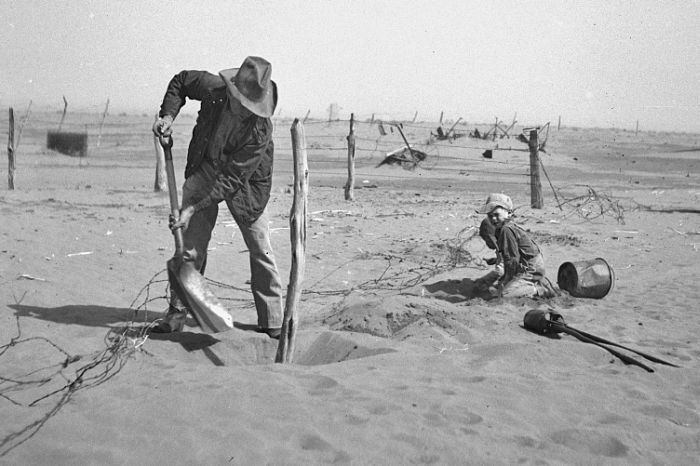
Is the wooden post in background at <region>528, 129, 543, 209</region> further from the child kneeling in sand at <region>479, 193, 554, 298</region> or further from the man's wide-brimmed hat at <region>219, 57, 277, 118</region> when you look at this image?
the man's wide-brimmed hat at <region>219, 57, 277, 118</region>

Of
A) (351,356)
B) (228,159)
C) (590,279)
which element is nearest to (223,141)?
(228,159)

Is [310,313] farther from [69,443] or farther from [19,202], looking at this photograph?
[19,202]

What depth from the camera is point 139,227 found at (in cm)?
896

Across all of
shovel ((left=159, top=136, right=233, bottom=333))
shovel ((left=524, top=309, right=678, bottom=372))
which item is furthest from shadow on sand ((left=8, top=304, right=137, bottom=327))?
shovel ((left=524, top=309, right=678, bottom=372))

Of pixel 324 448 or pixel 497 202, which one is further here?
pixel 497 202

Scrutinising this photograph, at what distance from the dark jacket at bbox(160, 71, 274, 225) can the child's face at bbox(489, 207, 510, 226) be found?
2.23 metres

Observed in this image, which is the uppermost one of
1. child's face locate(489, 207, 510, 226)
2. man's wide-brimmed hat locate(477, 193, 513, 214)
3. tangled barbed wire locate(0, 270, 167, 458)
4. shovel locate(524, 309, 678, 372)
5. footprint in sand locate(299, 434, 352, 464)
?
man's wide-brimmed hat locate(477, 193, 513, 214)

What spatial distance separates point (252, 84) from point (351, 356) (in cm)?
187

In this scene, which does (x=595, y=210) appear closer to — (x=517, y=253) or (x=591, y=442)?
(x=517, y=253)

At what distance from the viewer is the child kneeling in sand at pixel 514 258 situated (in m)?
5.65

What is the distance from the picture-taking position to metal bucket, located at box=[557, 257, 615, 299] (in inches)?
231

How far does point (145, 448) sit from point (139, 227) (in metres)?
6.61

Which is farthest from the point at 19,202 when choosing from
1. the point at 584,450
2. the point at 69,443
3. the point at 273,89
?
the point at 584,450

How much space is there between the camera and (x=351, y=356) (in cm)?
433
